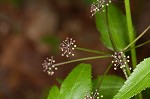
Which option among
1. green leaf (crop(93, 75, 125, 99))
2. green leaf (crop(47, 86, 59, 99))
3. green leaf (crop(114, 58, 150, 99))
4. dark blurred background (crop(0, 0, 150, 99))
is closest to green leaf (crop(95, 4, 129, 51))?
green leaf (crop(93, 75, 125, 99))

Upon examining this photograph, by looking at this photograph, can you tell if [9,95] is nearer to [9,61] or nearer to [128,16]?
[9,61]

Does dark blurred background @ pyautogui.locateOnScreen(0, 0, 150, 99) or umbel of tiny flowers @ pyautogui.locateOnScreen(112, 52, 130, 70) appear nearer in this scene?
umbel of tiny flowers @ pyautogui.locateOnScreen(112, 52, 130, 70)

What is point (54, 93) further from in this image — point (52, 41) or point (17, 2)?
point (17, 2)

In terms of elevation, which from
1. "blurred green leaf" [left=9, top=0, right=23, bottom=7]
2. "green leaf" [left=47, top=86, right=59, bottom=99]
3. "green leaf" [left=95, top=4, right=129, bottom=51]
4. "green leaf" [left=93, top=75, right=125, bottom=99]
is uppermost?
"blurred green leaf" [left=9, top=0, right=23, bottom=7]

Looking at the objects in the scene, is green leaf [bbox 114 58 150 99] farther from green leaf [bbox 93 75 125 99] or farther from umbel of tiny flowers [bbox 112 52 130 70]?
green leaf [bbox 93 75 125 99]

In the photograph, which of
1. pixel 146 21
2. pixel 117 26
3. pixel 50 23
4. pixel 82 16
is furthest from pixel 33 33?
pixel 117 26

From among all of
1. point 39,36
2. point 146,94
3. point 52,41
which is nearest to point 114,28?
point 146,94
